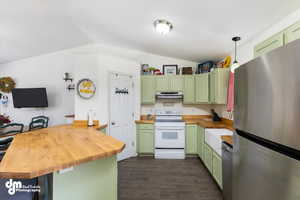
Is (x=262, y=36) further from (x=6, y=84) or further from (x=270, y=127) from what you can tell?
(x=6, y=84)

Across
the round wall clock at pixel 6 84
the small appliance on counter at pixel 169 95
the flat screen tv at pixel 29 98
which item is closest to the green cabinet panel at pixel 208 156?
the small appliance on counter at pixel 169 95

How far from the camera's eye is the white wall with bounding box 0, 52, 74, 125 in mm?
4242

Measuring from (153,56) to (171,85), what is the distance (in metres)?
1.04

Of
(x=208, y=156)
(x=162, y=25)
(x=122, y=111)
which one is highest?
(x=162, y=25)

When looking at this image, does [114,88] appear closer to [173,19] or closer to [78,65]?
[78,65]

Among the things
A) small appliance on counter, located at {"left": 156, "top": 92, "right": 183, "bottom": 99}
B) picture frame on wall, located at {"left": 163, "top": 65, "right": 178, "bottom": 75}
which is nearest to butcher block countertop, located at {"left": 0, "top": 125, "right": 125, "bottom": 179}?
small appliance on counter, located at {"left": 156, "top": 92, "right": 183, "bottom": 99}

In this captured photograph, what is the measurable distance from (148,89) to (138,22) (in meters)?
1.80

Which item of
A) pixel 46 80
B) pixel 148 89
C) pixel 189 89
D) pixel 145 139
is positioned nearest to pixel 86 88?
pixel 148 89

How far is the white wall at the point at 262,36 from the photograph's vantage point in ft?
5.33

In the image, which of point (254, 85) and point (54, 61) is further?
point (54, 61)

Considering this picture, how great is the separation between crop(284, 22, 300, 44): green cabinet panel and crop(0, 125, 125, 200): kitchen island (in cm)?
167

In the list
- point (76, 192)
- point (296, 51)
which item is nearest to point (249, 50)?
point (296, 51)

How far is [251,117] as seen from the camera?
3.13ft

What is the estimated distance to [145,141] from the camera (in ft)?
11.6
